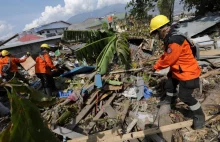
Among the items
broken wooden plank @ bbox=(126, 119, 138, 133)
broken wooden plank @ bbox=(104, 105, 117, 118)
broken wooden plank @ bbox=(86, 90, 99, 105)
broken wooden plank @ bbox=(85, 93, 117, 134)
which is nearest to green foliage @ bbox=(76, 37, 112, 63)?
broken wooden plank @ bbox=(86, 90, 99, 105)

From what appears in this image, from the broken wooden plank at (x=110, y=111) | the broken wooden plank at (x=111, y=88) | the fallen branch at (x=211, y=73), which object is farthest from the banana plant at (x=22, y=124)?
the fallen branch at (x=211, y=73)

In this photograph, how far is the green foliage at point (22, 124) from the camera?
1018 mm

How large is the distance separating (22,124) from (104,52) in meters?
6.13

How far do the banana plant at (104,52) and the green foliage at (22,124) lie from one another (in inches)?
214

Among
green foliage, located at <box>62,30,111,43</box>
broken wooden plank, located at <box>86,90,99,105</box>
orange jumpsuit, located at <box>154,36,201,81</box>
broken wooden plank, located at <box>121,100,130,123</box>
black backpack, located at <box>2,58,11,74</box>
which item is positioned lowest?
broken wooden plank, located at <box>121,100,130,123</box>

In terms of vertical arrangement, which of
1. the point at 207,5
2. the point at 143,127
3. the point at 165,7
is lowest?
the point at 143,127

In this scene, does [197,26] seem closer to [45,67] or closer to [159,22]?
[159,22]

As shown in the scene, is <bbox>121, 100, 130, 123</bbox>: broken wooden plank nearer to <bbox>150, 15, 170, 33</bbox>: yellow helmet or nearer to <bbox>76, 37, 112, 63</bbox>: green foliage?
<bbox>150, 15, 170, 33</bbox>: yellow helmet

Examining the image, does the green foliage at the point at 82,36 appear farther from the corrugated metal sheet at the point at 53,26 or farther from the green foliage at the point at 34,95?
the corrugated metal sheet at the point at 53,26

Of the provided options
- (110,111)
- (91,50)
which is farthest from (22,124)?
(91,50)

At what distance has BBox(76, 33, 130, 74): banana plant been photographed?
6.75 metres

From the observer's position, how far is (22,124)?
1053mm

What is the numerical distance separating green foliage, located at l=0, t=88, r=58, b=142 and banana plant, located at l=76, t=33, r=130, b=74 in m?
5.44

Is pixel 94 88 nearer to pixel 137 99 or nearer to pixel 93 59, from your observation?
pixel 137 99
